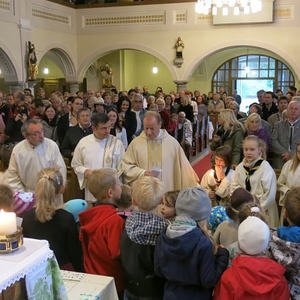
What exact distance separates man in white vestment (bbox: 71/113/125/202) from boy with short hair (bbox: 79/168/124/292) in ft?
5.09

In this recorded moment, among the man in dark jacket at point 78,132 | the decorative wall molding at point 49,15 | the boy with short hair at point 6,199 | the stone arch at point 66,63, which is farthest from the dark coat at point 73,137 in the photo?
the stone arch at point 66,63

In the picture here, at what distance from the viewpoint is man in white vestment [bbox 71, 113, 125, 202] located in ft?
14.0

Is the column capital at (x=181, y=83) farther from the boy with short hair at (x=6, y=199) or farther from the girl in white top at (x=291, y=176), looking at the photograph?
the boy with short hair at (x=6, y=199)

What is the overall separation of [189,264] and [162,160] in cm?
215

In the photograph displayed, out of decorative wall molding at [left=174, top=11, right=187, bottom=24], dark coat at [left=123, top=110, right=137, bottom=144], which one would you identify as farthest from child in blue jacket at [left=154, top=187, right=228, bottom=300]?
decorative wall molding at [left=174, top=11, right=187, bottom=24]

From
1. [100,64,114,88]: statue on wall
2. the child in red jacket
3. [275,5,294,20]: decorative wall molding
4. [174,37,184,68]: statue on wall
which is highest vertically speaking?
[275,5,294,20]: decorative wall molding

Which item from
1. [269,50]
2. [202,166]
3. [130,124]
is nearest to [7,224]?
[130,124]

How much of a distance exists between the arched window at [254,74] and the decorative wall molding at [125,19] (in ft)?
17.4

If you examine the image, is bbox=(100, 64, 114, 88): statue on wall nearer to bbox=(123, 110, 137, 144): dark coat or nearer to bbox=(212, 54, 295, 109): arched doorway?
bbox=(212, 54, 295, 109): arched doorway

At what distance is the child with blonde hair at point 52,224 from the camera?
8.64 ft

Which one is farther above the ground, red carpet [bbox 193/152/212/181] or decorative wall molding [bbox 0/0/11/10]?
decorative wall molding [bbox 0/0/11/10]

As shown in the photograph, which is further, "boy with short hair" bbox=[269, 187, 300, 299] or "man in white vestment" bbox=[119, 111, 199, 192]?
"man in white vestment" bbox=[119, 111, 199, 192]

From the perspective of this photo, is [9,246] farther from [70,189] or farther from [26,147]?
[70,189]

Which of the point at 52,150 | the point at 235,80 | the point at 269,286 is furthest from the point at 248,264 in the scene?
the point at 235,80
